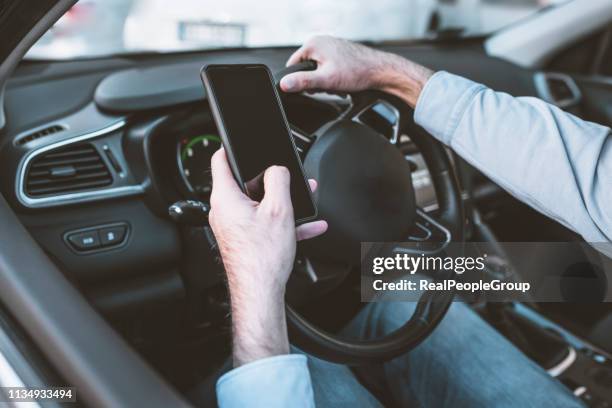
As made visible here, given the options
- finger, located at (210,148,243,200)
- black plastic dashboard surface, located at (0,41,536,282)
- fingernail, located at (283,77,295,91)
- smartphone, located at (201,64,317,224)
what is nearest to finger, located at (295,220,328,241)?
smartphone, located at (201,64,317,224)

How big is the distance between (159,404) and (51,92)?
2.31ft

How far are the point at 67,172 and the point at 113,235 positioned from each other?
142mm

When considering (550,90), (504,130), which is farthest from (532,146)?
(550,90)

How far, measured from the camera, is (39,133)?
977 mm

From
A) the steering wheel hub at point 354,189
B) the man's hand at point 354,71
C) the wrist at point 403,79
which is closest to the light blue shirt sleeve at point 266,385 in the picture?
the steering wheel hub at point 354,189

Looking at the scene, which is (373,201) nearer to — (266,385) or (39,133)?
(266,385)

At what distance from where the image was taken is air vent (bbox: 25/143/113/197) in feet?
3.15

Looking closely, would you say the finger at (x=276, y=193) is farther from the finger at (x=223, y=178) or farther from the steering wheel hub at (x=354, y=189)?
the steering wheel hub at (x=354, y=189)

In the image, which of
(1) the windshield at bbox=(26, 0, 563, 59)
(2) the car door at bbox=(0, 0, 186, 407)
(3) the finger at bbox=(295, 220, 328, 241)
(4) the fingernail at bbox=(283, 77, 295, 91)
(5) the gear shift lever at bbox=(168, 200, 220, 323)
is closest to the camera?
(2) the car door at bbox=(0, 0, 186, 407)

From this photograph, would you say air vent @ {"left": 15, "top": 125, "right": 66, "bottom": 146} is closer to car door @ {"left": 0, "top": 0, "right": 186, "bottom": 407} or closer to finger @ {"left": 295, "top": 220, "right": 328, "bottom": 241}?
car door @ {"left": 0, "top": 0, "right": 186, "bottom": 407}

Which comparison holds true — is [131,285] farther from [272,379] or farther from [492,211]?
[492,211]

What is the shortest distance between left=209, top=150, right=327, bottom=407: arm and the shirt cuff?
393 mm

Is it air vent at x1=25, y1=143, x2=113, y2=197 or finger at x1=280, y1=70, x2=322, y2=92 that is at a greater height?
finger at x1=280, y1=70, x2=322, y2=92

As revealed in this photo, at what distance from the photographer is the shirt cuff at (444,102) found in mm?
935
